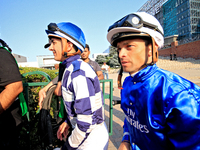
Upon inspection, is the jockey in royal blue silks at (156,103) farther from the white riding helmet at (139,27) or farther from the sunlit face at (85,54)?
the sunlit face at (85,54)

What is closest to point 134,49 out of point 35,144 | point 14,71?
point 14,71

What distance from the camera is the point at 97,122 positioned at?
1.49 metres

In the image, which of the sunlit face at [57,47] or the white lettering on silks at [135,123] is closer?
the white lettering on silks at [135,123]

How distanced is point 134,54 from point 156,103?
419mm

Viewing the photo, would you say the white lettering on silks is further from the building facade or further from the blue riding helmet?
the building facade

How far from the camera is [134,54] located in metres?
0.99

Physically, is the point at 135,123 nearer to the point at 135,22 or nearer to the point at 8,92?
the point at 135,22

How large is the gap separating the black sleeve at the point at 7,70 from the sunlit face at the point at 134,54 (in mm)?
1298

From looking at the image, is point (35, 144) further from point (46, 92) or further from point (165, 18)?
point (165, 18)

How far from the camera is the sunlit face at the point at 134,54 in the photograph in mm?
988

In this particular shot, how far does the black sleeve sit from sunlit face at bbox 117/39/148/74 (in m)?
1.30

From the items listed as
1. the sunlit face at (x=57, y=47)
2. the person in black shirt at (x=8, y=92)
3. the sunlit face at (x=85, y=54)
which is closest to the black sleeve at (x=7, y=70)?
the person in black shirt at (x=8, y=92)

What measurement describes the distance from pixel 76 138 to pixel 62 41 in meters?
1.25

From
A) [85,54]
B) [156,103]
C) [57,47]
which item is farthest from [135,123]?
[85,54]
